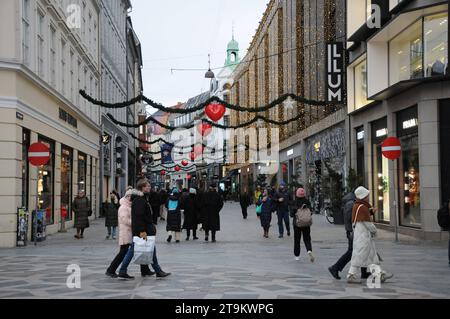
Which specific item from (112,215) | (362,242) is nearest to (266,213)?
(112,215)

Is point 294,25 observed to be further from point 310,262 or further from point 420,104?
point 310,262

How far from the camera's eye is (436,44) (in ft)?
63.4

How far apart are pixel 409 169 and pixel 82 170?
56.7ft

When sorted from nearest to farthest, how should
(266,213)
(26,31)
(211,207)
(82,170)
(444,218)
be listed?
(444,218)
(211,207)
(26,31)
(266,213)
(82,170)

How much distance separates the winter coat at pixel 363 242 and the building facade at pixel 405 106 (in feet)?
27.9

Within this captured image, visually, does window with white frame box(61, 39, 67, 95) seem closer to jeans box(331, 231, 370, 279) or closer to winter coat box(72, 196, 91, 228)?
winter coat box(72, 196, 91, 228)

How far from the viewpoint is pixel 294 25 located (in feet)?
138

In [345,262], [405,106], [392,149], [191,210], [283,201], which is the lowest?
[345,262]

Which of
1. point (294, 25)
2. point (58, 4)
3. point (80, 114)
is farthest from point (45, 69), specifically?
point (294, 25)

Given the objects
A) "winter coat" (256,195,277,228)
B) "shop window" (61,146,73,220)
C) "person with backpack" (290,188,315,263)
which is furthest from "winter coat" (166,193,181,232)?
"shop window" (61,146,73,220)

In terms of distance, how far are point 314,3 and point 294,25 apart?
20.5 feet

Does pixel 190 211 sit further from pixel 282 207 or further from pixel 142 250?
pixel 142 250

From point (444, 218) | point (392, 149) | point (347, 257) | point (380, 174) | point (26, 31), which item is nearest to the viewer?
point (347, 257)

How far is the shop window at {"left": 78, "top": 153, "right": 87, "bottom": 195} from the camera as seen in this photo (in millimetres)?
31453
